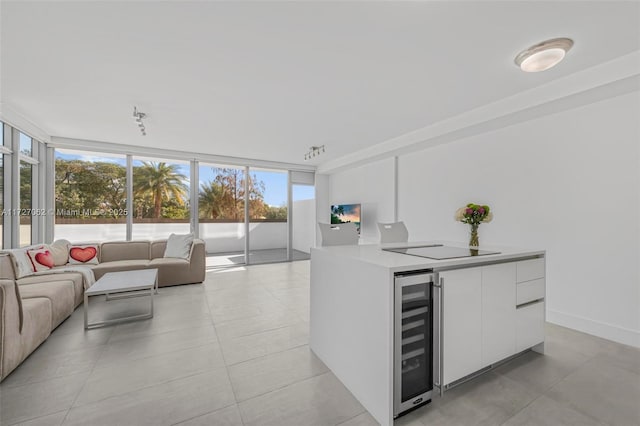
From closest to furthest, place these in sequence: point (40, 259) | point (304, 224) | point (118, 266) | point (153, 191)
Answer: point (40, 259) < point (118, 266) < point (153, 191) < point (304, 224)

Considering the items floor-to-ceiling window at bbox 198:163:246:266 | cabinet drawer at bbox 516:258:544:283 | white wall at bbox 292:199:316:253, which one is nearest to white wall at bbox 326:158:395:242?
white wall at bbox 292:199:316:253

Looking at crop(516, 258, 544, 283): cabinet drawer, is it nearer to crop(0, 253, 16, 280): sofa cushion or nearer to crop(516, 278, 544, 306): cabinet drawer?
crop(516, 278, 544, 306): cabinet drawer

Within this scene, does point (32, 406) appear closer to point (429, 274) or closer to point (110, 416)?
point (110, 416)

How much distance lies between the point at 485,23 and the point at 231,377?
10.3 feet

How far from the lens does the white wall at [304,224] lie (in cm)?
745

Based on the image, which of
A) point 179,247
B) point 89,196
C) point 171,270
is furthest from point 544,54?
point 89,196

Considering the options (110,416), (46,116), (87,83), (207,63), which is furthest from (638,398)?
(46,116)

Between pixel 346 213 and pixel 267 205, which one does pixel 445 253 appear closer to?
pixel 346 213

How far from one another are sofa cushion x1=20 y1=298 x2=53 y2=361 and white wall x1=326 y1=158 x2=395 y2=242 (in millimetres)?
4954

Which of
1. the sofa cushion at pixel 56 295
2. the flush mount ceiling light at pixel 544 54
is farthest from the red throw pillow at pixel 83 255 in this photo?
the flush mount ceiling light at pixel 544 54

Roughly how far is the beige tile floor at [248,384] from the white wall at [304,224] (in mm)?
4732

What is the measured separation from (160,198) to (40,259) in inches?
88.4

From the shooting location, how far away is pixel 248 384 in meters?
1.80

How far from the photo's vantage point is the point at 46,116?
359 centimetres
